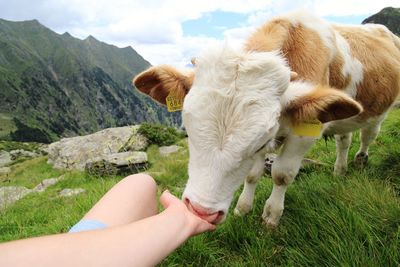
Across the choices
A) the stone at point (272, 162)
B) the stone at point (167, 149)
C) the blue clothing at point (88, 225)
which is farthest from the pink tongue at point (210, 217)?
the stone at point (167, 149)

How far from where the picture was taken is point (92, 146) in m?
20.2

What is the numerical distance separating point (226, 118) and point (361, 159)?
5129 mm

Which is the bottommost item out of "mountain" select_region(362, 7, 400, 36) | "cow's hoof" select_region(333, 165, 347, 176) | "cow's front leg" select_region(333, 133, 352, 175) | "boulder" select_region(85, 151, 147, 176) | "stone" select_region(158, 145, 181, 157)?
"mountain" select_region(362, 7, 400, 36)

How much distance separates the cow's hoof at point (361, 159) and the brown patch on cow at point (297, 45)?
329 centimetres

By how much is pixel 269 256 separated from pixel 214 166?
39.8 inches

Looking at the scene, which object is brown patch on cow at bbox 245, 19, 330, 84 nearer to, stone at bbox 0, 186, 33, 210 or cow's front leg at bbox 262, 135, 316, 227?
cow's front leg at bbox 262, 135, 316, 227

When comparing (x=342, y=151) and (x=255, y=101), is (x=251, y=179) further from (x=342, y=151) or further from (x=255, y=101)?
(x=342, y=151)

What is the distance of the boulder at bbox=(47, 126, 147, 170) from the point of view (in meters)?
18.4

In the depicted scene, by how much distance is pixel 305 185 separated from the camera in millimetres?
5141

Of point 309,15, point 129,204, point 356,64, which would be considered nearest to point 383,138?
point 356,64

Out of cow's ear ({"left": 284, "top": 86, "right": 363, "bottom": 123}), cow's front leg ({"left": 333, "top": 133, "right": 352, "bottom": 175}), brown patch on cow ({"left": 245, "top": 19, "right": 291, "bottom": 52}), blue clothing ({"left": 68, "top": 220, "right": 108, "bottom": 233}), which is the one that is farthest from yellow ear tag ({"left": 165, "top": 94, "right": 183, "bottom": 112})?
Result: cow's front leg ({"left": 333, "top": 133, "right": 352, "bottom": 175})

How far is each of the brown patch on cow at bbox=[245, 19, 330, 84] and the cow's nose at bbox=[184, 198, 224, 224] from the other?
1847mm

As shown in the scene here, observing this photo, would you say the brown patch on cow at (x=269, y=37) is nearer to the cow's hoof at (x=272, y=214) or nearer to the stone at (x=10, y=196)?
the cow's hoof at (x=272, y=214)

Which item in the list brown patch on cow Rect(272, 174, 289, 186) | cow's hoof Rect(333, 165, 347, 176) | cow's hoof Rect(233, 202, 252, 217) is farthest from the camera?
cow's hoof Rect(333, 165, 347, 176)
